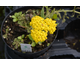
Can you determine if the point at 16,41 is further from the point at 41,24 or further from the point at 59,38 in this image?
the point at 59,38

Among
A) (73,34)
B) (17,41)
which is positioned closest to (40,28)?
(17,41)

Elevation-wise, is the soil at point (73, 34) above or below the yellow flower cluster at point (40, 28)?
below

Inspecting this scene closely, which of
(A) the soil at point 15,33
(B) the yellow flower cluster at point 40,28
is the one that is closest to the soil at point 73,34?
(A) the soil at point 15,33

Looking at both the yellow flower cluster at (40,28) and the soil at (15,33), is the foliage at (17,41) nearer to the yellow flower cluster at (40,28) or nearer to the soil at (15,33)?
the soil at (15,33)

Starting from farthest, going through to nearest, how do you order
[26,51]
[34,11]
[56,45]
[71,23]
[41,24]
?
1. [71,23]
2. [56,45]
3. [34,11]
4. [26,51]
5. [41,24]

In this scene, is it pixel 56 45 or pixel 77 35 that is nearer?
pixel 56 45

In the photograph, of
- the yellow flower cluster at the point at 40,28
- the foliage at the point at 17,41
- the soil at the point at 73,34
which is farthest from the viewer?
the soil at the point at 73,34

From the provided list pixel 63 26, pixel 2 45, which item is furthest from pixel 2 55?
pixel 63 26

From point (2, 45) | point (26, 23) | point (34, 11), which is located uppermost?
point (34, 11)

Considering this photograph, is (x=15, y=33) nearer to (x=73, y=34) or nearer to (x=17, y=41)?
(x=17, y=41)
